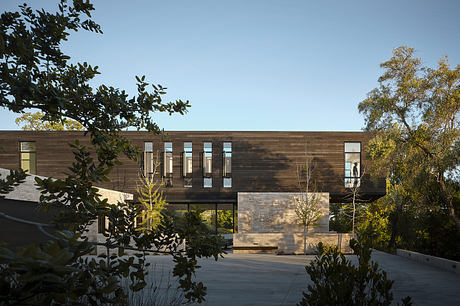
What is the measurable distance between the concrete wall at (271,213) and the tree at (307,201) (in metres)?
0.31

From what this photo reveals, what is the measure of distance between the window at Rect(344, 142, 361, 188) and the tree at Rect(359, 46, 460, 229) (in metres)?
6.18

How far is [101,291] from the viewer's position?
1818 millimetres

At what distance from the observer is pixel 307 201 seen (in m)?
18.7

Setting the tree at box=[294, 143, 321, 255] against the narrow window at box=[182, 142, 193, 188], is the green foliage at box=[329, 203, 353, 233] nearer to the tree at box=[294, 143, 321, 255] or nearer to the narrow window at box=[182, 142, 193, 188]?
the tree at box=[294, 143, 321, 255]

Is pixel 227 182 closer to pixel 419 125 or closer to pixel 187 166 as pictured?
pixel 187 166

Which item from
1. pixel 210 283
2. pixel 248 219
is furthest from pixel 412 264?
pixel 248 219

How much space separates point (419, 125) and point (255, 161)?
9.59m

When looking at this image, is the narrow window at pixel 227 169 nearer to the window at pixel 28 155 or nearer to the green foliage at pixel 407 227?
the green foliage at pixel 407 227

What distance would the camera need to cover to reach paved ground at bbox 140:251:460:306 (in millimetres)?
6617

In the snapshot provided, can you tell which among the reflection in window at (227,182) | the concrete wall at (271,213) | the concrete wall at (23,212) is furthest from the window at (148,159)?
the concrete wall at (23,212)

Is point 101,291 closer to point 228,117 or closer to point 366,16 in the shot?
point 366,16

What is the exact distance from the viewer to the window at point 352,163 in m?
21.0

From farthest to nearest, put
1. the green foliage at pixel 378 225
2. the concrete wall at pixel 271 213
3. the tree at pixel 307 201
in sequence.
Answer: the green foliage at pixel 378 225
the concrete wall at pixel 271 213
the tree at pixel 307 201

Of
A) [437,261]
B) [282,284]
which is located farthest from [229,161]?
[282,284]
